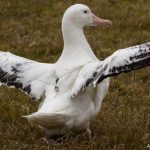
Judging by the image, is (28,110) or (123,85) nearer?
(28,110)

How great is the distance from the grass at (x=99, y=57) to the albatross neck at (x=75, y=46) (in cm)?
65

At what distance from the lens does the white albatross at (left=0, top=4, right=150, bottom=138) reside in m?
5.04

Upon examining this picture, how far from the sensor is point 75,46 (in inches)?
230

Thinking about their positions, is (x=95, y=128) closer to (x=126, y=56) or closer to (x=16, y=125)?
(x=16, y=125)

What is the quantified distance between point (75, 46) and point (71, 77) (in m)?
0.45

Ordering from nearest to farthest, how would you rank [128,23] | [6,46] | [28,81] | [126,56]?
[126,56] < [28,81] < [6,46] < [128,23]

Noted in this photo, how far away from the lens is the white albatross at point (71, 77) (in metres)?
5.04

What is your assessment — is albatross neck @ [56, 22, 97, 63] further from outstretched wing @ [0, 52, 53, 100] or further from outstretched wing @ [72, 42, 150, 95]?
outstretched wing @ [72, 42, 150, 95]

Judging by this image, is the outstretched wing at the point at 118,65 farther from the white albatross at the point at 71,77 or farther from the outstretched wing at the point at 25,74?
the outstretched wing at the point at 25,74

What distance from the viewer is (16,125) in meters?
6.08

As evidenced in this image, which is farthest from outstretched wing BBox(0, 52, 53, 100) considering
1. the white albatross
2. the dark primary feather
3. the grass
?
the dark primary feather

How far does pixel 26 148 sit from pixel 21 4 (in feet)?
24.3

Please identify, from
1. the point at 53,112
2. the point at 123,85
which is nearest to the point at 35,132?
the point at 53,112

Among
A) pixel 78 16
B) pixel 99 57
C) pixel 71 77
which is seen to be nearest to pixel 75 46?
pixel 78 16
